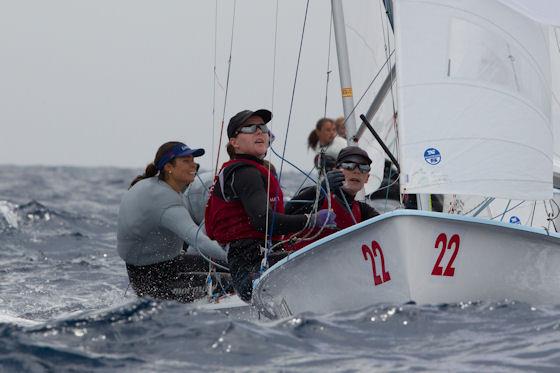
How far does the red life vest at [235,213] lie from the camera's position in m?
5.62

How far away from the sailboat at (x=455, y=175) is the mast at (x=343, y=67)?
6.45 feet

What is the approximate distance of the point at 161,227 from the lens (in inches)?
261

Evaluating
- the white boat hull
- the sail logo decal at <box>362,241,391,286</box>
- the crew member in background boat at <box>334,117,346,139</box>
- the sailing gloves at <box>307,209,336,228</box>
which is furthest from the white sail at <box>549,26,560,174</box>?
the crew member in background boat at <box>334,117,346,139</box>

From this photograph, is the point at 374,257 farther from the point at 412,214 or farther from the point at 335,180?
the point at 335,180

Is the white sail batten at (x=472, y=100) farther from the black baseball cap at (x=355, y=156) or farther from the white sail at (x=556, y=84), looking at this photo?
the white sail at (x=556, y=84)

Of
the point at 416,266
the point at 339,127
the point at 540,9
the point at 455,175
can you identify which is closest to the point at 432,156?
the point at 455,175

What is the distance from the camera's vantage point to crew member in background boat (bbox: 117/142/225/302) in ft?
21.4

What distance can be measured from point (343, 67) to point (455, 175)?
107 inches

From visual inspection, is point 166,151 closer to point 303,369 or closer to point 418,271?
point 418,271

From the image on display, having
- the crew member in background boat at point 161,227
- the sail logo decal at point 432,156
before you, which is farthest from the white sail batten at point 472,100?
the crew member in background boat at point 161,227

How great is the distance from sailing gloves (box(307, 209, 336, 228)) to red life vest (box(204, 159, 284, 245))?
18 cm

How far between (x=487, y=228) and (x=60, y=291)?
435 cm

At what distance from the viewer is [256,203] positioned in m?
5.45

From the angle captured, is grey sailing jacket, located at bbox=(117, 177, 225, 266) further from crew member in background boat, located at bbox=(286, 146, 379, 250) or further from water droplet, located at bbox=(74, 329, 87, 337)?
water droplet, located at bbox=(74, 329, 87, 337)
